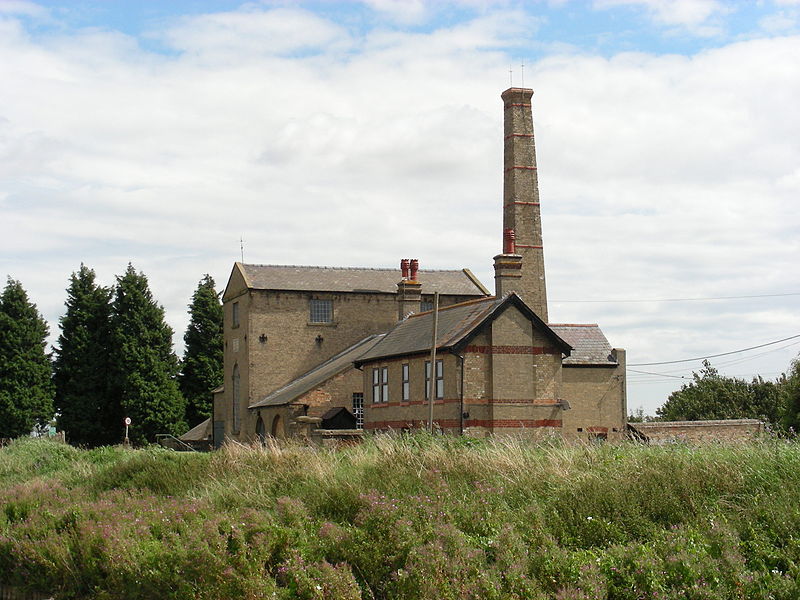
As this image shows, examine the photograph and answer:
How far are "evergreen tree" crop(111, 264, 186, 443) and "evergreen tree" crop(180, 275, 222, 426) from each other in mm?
3144

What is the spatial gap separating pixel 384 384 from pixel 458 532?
25.8m

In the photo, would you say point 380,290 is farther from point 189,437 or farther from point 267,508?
point 267,508

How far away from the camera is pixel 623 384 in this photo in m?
40.5

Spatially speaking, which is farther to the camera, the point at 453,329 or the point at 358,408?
the point at 358,408

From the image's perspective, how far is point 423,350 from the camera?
3497cm

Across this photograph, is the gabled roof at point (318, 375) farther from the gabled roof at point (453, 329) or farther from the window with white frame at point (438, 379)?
the window with white frame at point (438, 379)

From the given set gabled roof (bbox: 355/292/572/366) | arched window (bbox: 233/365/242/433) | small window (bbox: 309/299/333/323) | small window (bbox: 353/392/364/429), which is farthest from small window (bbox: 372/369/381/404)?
arched window (bbox: 233/365/242/433)

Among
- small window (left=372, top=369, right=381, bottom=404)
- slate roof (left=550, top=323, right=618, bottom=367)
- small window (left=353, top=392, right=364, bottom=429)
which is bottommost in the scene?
small window (left=353, top=392, right=364, bottom=429)

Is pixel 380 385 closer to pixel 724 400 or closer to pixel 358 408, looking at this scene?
pixel 358 408

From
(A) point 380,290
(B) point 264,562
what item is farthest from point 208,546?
(A) point 380,290

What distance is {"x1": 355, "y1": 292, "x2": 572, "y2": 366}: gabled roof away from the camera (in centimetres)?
3372

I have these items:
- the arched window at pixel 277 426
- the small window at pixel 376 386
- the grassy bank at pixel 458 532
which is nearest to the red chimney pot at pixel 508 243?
the small window at pixel 376 386

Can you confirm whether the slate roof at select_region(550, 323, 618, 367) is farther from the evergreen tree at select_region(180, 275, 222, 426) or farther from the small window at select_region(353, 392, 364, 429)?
the evergreen tree at select_region(180, 275, 222, 426)

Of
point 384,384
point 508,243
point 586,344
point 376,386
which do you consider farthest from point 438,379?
point 586,344
